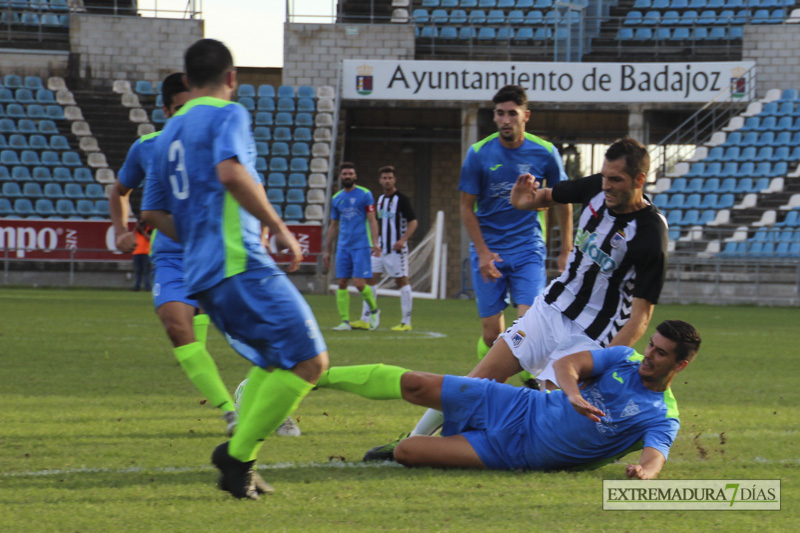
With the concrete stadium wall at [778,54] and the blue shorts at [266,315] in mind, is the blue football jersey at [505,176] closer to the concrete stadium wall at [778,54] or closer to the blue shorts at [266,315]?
the blue shorts at [266,315]

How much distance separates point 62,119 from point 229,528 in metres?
23.7

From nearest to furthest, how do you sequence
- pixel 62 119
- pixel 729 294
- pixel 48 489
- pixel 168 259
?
pixel 48 489 < pixel 168 259 < pixel 729 294 < pixel 62 119

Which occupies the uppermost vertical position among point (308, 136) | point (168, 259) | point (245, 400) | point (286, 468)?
point (308, 136)

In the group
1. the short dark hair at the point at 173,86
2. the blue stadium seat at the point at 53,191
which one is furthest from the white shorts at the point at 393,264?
the blue stadium seat at the point at 53,191

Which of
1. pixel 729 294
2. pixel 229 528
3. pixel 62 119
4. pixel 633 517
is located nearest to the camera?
pixel 229 528

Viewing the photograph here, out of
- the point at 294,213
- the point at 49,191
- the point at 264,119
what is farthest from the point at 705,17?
the point at 49,191

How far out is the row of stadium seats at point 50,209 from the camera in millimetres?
22766

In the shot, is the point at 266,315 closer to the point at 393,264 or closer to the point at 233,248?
the point at 233,248

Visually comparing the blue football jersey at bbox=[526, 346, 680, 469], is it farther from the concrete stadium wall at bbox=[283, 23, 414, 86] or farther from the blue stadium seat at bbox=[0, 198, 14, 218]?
the concrete stadium wall at bbox=[283, 23, 414, 86]

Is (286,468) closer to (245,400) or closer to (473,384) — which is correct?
(245,400)

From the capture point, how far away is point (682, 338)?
159 inches

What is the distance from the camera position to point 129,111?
25.8 m

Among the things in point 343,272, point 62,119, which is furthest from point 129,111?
point 343,272

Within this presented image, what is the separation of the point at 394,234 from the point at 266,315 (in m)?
12.3
